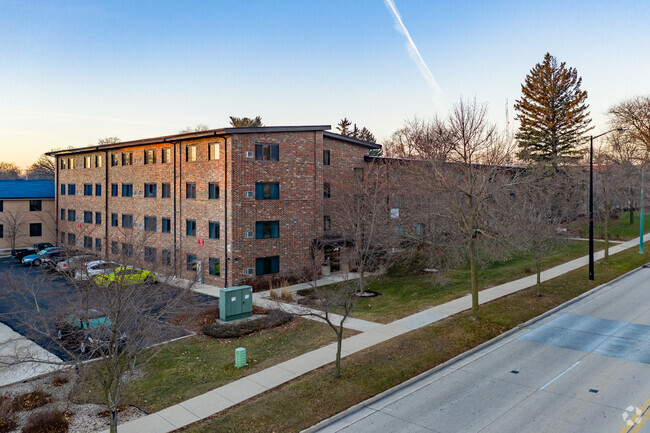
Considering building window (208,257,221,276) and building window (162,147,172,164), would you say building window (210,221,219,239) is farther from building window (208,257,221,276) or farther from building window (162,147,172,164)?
building window (162,147,172,164)

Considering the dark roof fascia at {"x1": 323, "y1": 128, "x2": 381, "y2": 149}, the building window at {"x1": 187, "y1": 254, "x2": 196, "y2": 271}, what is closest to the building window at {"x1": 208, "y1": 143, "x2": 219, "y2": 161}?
the building window at {"x1": 187, "y1": 254, "x2": 196, "y2": 271}

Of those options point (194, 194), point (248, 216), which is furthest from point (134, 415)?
point (194, 194)

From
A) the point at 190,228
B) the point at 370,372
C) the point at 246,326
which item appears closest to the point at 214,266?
the point at 190,228

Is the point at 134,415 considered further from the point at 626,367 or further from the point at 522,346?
the point at 626,367

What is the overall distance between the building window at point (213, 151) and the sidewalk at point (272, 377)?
16.0 m

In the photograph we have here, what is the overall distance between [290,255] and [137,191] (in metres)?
15.9

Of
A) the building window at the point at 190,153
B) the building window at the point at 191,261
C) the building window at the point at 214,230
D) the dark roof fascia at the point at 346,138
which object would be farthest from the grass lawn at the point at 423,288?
the building window at the point at 190,153

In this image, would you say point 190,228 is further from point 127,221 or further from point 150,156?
point 127,221

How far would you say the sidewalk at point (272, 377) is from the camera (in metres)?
10.4

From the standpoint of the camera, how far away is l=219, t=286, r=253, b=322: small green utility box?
19.4 meters

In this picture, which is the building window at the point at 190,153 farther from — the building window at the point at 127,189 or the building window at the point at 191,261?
the building window at the point at 127,189

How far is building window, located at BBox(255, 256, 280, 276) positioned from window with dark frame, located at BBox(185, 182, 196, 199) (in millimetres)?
7222

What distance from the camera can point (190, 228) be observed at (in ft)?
99.0

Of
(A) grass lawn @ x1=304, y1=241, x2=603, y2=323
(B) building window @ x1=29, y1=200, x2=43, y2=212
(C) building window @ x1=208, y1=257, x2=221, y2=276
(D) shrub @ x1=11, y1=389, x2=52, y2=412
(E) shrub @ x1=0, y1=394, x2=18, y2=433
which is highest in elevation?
(B) building window @ x1=29, y1=200, x2=43, y2=212
